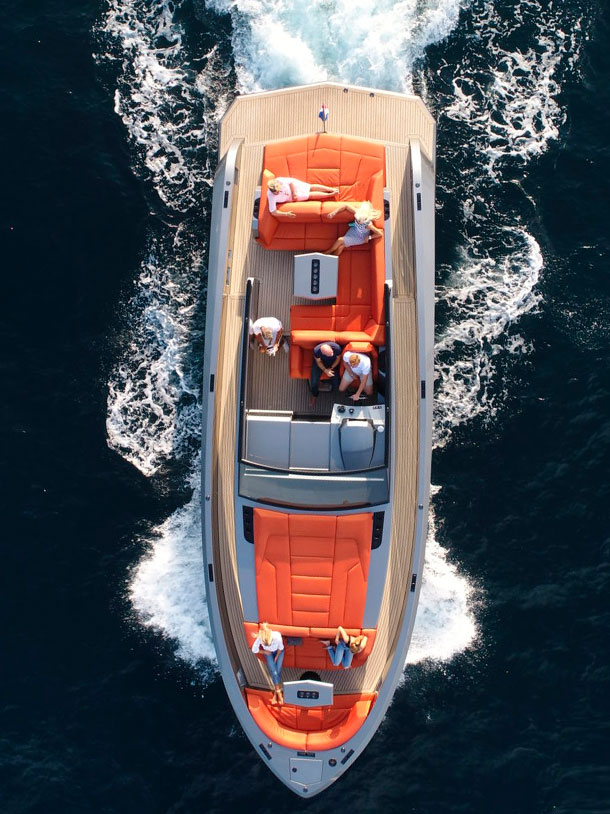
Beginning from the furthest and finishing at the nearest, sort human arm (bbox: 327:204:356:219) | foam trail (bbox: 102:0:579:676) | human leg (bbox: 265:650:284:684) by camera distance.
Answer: foam trail (bbox: 102:0:579:676), human arm (bbox: 327:204:356:219), human leg (bbox: 265:650:284:684)

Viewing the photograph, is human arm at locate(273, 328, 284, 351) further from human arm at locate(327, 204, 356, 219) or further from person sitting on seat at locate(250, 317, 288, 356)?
human arm at locate(327, 204, 356, 219)

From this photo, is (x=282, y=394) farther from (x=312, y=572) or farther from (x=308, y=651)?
(x=308, y=651)

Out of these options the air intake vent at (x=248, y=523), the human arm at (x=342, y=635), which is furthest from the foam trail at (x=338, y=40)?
the human arm at (x=342, y=635)

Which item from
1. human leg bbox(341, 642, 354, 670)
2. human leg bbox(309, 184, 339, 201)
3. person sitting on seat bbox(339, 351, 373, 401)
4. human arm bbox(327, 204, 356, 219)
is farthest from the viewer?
human leg bbox(309, 184, 339, 201)

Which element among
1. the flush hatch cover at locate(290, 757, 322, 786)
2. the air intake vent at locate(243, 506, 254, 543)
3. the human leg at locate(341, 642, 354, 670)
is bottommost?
the flush hatch cover at locate(290, 757, 322, 786)

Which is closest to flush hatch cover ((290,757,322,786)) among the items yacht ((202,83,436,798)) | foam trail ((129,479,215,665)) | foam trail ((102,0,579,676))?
Result: yacht ((202,83,436,798))

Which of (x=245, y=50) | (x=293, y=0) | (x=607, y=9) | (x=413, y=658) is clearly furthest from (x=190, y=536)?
(x=607, y=9)
